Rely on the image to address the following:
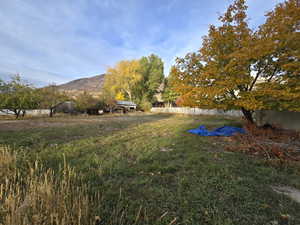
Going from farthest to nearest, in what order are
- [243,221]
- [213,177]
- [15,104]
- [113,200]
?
[15,104]
[213,177]
[113,200]
[243,221]

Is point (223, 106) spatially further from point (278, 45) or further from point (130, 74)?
point (130, 74)

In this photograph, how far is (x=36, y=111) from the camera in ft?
71.8

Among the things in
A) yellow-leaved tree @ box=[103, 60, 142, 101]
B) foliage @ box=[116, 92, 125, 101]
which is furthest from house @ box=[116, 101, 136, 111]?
foliage @ box=[116, 92, 125, 101]

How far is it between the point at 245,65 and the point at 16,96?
20823mm

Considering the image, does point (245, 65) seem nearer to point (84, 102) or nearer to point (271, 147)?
point (271, 147)

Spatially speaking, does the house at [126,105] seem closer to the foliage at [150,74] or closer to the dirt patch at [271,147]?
the foliage at [150,74]

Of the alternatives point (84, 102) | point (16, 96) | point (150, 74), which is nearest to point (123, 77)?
point (150, 74)

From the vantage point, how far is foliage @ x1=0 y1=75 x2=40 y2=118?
13.5 m

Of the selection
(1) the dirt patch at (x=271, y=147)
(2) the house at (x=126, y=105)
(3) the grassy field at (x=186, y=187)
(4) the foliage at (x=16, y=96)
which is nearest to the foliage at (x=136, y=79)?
(2) the house at (x=126, y=105)

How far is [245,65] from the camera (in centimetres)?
535

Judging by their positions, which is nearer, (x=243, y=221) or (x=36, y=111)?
(x=243, y=221)

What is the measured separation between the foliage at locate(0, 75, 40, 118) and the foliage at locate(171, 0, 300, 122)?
17477mm

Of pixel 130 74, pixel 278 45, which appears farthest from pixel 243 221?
Answer: pixel 130 74

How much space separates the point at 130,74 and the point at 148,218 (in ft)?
103
